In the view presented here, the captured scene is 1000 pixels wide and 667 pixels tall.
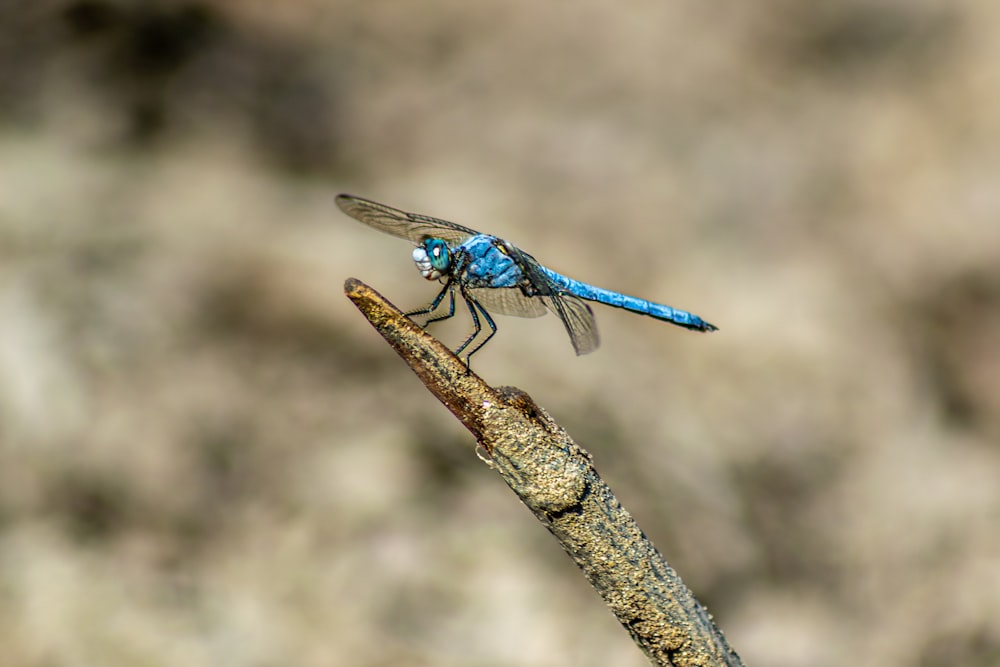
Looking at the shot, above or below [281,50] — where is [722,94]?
above

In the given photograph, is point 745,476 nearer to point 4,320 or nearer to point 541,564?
point 541,564

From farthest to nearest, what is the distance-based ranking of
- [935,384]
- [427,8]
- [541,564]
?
[427,8] → [935,384] → [541,564]

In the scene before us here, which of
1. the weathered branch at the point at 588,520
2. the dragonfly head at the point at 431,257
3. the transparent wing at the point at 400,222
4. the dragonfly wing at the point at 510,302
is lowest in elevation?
the weathered branch at the point at 588,520

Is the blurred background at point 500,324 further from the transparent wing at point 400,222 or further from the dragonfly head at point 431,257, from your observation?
the dragonfly head at point 431,257

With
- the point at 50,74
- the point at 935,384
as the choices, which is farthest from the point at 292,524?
the point at 935,384

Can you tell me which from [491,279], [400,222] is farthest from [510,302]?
[400,222]

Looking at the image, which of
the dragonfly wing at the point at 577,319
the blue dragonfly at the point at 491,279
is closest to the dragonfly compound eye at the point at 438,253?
the blue dragonfly at the point at 491,279

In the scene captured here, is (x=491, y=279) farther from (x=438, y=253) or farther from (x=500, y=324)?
(x=500, y=324)

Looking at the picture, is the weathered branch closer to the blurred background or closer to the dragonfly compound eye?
the dragonfly compound eye
